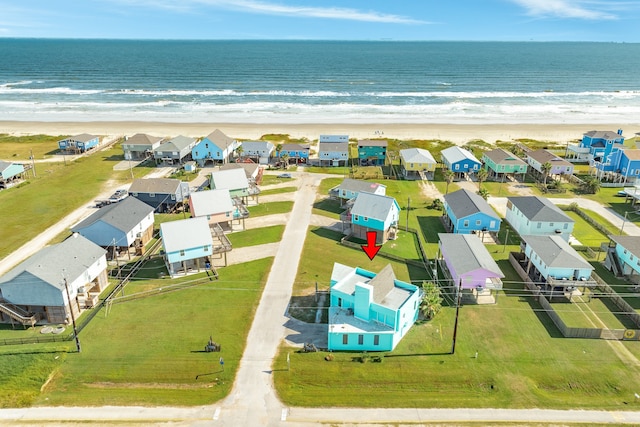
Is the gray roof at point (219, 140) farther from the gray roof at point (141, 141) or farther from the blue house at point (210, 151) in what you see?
the gray roof at point (141, 141)

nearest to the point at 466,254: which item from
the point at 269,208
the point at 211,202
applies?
the point at 269,208

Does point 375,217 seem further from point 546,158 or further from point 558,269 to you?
point 546,158

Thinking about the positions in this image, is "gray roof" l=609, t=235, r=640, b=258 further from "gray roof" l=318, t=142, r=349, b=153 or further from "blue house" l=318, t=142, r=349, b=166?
"gray roof" l=318, t=142, r=349, b=153

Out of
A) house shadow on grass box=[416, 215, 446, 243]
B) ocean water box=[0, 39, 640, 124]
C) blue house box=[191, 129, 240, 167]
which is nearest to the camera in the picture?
house shadow on grass box=[416, 215, 446, 243]

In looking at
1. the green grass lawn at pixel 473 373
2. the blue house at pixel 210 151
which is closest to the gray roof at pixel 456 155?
the blue house at pixel 210 151

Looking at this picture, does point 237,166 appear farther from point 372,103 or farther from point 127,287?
point 372,103

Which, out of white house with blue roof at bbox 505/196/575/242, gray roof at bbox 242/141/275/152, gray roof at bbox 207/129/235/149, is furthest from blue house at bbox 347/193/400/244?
gray roof at bbox 207/129/235/149
